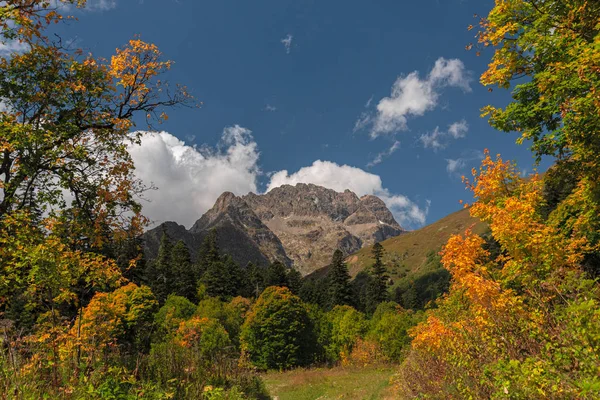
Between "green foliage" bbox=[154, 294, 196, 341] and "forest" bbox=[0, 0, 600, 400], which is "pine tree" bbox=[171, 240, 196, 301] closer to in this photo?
"green foliage" bbox=[154, 294, 196, 341]

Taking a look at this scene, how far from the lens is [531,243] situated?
945cm

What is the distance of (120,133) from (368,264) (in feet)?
629

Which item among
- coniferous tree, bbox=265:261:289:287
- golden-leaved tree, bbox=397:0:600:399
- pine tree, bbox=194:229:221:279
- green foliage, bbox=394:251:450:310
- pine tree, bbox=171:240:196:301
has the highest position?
pine tree, bbox=194:229:221:279

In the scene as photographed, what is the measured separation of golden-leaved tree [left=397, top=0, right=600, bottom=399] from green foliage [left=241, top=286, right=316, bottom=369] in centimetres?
2900

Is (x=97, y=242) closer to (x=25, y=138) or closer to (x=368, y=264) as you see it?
(x=25, y=138)

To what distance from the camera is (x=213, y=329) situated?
112 feet

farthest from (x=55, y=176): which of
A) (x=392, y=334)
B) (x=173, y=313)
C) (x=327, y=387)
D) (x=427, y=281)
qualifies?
(x=427, y=281)

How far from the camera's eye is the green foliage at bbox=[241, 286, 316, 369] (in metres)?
39.2

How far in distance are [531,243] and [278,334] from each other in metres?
34.5

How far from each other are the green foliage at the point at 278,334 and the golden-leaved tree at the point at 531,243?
2900 centimetres

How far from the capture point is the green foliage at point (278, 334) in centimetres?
3916

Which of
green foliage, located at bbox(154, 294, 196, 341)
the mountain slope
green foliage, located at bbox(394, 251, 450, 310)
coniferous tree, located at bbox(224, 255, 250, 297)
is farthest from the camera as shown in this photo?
the mountain slope

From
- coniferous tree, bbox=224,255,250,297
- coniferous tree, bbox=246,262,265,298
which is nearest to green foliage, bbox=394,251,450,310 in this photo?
coniferous tree, bbox=246,262,265,298

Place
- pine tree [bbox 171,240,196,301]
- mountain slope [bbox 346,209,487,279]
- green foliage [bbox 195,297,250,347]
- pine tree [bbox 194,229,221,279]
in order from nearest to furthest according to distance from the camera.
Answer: green foliage [bbox 195,297,250,347], pine tree [bbox 171,240,196,301], pine tree [bbox 194,229,221,279], mountain slope [bbox 346,209,487,279]
